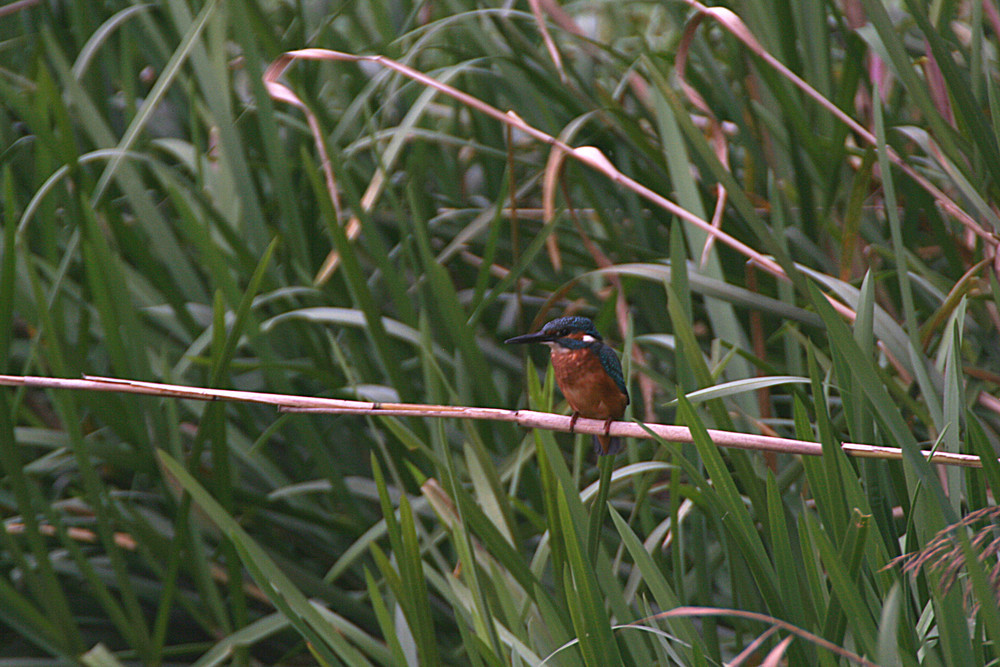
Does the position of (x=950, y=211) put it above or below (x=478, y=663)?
above

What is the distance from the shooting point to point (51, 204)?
1715mm

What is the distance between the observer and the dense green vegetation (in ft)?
3.31

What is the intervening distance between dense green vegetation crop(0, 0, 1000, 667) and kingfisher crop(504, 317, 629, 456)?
0.20 feet

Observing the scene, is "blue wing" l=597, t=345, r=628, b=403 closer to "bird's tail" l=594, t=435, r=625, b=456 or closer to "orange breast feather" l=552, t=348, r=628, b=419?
"orange breast feather" l=552, t=348, r=628, b=419

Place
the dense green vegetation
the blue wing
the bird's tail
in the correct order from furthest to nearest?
1. the blue wing
2. the bird's tail
3. the dense green vegetation

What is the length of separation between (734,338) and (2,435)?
3.84ft

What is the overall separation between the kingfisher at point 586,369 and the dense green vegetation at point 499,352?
0.06 metres

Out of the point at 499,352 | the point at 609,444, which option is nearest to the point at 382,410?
the point at 609,444

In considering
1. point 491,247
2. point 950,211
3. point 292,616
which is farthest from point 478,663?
point 950,211

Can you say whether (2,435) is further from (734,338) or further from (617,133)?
(617,133)

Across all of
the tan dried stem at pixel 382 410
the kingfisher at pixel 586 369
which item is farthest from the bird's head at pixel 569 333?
the tan dried stem at pixel 382 410

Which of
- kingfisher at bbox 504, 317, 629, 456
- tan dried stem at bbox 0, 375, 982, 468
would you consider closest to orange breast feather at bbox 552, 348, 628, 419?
kingfisher at bbox 504, 317, 629, 456

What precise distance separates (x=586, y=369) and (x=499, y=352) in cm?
53

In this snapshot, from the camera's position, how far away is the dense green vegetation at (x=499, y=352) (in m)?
1.01
